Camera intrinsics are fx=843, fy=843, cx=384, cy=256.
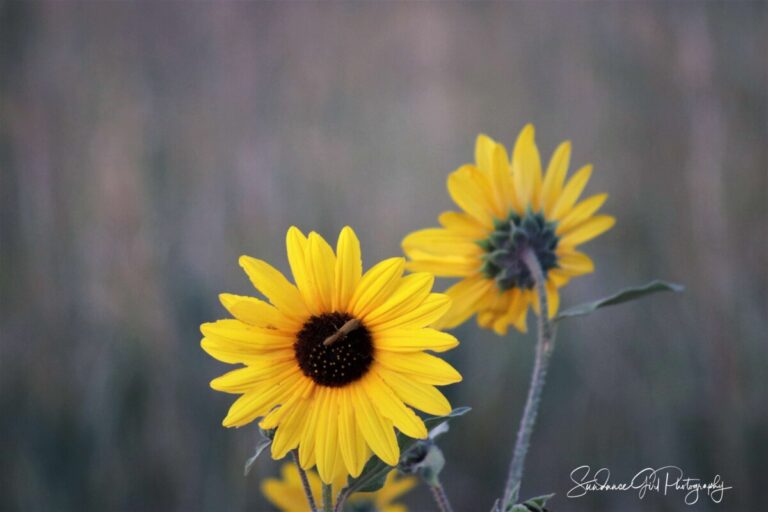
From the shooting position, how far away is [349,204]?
204 cm

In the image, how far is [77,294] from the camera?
188 cm

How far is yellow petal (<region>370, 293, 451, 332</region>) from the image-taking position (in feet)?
1.69

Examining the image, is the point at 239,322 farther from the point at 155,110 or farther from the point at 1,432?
the point at 155,110

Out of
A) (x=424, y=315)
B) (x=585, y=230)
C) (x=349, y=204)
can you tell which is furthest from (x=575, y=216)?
(x=349, y=204)

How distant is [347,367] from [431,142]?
5.41 ft

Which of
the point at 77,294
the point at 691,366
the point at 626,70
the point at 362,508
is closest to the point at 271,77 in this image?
the point at 77,294

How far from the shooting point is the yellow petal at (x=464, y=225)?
2.46ft

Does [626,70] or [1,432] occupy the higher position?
[626,70]

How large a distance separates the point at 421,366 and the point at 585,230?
31 centimetres

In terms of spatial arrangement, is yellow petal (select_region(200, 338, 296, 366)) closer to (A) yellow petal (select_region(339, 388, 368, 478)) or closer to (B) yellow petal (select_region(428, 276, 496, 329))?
(A) yellow petal (select_region(339, 388, 368, 478))

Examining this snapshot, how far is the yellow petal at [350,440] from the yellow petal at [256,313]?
0.06 m

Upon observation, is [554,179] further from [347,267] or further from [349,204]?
[349,204]

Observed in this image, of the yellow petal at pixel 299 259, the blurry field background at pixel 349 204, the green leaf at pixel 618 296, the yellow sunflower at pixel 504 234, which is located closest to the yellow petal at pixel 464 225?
the yellow sunflower at pixel 504 234

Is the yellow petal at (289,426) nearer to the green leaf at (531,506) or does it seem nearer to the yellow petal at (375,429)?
the yellow petal at (375,429)
